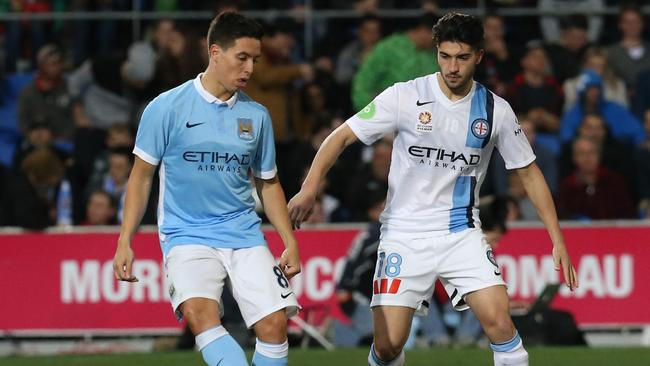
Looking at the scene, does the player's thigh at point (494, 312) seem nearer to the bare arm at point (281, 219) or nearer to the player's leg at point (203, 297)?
the bare arm at point (281, 219)

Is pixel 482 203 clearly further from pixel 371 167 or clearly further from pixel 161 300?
pixel 161 300

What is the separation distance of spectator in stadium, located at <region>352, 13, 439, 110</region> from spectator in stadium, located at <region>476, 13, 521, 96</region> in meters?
1.21

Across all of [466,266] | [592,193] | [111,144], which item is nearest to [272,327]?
[466,266]

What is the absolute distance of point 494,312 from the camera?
8.47 m

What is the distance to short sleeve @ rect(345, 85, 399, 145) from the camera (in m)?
8.68

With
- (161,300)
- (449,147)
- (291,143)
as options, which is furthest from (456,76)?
(291,143)

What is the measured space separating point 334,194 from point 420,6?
2763 mm

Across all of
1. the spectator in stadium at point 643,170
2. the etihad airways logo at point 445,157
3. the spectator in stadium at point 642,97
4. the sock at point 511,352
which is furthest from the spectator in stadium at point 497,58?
the sock at point 511,352

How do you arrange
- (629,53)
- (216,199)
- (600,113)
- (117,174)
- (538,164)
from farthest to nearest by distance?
→ (629,53)
(600,113)
(538,164)
(117,174)
(216,199)

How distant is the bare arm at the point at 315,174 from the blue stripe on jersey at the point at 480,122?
2.13ft

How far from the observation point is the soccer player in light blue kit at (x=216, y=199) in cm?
801

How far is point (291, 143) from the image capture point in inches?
618

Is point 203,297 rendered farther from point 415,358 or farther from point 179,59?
point 179,59

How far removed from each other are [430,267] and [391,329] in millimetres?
410
